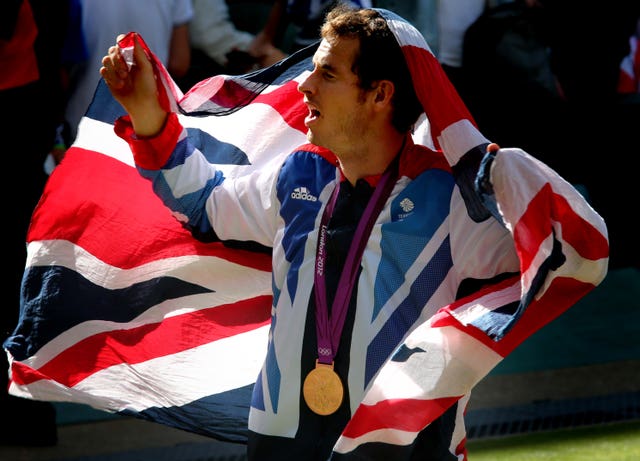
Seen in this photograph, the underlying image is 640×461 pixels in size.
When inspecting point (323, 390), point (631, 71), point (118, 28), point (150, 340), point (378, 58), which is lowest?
point (631, 71)

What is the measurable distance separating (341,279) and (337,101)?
44cm

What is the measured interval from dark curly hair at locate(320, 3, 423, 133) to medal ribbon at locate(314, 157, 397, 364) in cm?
19

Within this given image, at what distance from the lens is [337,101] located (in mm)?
3234

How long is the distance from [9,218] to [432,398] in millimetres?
3022

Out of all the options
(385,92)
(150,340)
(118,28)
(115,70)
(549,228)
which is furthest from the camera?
(118,28)

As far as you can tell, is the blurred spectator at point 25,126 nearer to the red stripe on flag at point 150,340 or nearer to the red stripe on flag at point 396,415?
the red stripe on flag at point 150,340

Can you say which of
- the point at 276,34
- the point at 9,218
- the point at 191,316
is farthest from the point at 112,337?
the point at 276,34

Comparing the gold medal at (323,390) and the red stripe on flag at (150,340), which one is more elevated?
the gold medal at (323,390)

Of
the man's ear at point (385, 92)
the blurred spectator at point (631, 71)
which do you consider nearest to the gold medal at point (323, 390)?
the man's ear at point (385, 92)

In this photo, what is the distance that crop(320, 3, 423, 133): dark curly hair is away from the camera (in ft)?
10.5

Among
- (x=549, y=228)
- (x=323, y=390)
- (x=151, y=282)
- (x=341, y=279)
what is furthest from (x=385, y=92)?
(x=151, y=282)

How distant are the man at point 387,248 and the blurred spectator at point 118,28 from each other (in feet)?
7.15

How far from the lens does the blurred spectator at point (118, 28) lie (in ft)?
18.2

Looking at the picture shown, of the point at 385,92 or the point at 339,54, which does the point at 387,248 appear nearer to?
the point at 385,92
